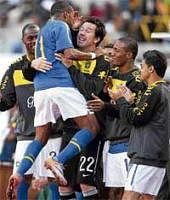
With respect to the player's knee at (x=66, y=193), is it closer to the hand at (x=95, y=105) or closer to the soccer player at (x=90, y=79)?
the soccer player at (x=90, y=79)

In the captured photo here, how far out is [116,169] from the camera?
11.1 metres

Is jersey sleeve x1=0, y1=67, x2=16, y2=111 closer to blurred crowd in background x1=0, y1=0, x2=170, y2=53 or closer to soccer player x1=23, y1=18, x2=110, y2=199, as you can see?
soccer player x1=23, y1=18, x2=110, y2=199

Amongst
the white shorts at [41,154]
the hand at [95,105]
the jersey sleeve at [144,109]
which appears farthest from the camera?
the white shorts at [41,154]

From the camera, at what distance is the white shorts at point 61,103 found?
1052 centimetres

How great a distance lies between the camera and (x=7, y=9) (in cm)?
2272

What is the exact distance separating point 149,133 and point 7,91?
2488mm

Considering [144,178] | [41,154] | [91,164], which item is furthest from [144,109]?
[41,154]

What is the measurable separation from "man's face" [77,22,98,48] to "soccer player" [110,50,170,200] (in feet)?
3.71

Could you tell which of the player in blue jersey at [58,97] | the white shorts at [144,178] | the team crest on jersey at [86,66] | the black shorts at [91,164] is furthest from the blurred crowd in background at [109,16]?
the white shorts at [144,178]

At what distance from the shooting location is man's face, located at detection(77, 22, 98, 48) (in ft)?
36.4

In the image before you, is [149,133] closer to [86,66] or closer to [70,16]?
[86,66]

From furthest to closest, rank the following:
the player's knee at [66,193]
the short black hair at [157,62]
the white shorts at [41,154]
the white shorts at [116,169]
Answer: the white shorts at [41,154], the player's knee at [66,193], the white shorts at [116,169], the short black hair at [157,62]

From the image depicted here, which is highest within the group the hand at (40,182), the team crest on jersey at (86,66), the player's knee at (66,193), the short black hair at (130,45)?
the short black hair at (130,45)

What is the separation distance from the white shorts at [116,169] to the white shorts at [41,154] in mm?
766
